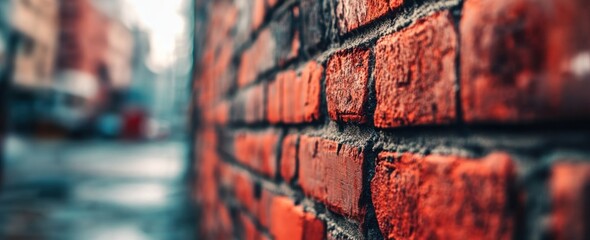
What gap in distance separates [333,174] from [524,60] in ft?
0.99

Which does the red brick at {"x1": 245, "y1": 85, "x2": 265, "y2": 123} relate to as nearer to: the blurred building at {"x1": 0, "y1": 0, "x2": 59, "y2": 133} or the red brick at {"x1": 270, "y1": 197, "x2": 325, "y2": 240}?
the red brick at {"x1": 270, "y1": 197, "x2": 325, "y2": 240}

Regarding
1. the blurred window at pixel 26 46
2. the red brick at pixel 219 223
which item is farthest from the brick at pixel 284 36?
the blurred window at pixel 26 46

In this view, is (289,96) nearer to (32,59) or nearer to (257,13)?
(257,13)

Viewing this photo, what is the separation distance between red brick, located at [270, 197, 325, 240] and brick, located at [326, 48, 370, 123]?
15 cm

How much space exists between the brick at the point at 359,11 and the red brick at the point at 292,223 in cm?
26

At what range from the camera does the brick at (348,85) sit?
0.43 meters

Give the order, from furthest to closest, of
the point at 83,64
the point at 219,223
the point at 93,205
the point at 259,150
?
the point at 83,64, the point at 93,205, the point at 219,223, the point at 259,150

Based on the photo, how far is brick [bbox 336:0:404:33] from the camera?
1.28 feet

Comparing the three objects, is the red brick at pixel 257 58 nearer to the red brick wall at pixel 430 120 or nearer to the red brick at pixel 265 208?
the red brick wall at pixel 430 120

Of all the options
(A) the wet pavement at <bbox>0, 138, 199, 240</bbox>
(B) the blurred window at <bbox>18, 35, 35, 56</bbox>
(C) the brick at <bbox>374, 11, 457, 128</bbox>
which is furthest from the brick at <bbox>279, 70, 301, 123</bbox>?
(B) the blurred window at <bbox>18, 35, 35, 56</bbox>

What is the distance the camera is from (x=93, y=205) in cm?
355

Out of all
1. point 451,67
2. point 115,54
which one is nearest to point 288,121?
point 451,67

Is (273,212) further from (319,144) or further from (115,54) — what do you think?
(115,54)

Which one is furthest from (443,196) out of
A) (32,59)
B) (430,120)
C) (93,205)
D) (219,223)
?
(32,59)
